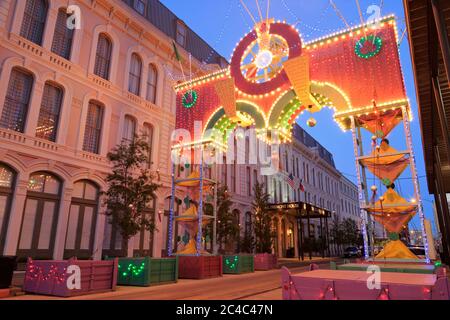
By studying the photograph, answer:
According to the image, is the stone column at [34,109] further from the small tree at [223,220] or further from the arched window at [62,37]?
the small tree at [223,220]

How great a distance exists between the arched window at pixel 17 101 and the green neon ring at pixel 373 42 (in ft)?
47.2

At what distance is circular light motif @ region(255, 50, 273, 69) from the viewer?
1208 cm

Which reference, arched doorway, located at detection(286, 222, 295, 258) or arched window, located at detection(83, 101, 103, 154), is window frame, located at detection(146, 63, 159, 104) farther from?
→ arched doorway, located at detection(286, 222, 295, 258)

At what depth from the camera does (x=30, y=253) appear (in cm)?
1444

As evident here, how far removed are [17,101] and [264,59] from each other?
11.4 metres

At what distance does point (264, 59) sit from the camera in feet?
39.8

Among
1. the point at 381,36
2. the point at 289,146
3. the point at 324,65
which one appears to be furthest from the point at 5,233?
the point at 289,146

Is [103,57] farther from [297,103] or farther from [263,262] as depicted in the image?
[263,262]

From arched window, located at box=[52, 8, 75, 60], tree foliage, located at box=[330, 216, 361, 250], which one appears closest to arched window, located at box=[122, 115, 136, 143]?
arched window, located at box=[52, 8, 75, 60]

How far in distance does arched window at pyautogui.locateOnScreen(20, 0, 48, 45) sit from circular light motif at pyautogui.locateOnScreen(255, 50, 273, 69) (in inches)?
447

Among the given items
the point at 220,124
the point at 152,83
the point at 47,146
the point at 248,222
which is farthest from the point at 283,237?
the point at 47,146

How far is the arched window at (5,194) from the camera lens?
13.7 metres
